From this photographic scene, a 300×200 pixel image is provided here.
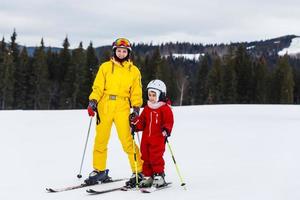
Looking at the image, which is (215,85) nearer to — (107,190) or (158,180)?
(158,180)

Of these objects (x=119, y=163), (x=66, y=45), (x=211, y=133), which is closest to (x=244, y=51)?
(x=66, y=45)

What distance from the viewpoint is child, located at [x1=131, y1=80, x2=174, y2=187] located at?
22.9 feet

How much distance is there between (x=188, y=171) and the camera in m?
8.34

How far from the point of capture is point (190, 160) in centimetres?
948

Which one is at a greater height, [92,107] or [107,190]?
[92,107]

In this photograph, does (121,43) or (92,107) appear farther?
(121,43)

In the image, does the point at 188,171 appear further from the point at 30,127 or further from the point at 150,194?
the point at 30,127

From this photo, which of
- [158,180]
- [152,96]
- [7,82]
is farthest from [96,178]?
[7,82]

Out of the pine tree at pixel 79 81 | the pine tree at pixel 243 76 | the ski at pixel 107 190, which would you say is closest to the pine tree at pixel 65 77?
the pine tree at pixel 79 81

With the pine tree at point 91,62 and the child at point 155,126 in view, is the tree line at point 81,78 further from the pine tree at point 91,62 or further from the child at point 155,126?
the child at point 155,126

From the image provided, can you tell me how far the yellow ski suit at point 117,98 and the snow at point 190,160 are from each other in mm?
714

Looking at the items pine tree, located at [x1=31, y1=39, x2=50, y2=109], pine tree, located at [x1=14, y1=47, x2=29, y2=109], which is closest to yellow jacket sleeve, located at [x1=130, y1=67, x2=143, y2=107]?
pine tree, located at [x1=31, y1=39, x2=50, y2=109]

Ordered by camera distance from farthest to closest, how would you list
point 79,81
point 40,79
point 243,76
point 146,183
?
point 243,76 → point 40,79 → point 79,81 → point 146,183

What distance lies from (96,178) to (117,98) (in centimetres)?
125
